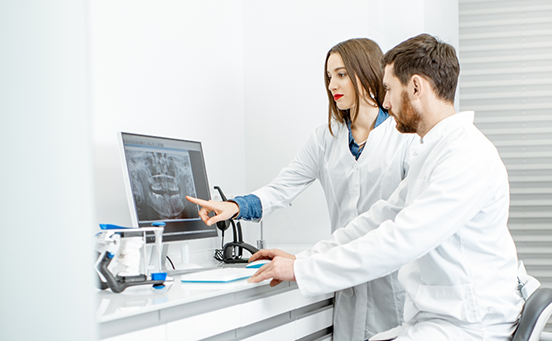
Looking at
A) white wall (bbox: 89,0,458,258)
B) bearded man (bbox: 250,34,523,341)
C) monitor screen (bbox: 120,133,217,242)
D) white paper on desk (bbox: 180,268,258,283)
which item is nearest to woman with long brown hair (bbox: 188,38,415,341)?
monitor screen (bbox: 120,133,217,242)

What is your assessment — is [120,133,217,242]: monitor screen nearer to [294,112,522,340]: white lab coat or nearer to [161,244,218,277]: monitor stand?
[161,244,218,277]: monitor stand

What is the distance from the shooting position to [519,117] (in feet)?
8.90

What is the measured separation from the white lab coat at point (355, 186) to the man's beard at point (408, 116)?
39 cm

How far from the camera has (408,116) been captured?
1.51m

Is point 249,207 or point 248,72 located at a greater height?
point 248,72

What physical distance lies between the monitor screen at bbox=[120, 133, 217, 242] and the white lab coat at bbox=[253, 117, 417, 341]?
0.97 feet

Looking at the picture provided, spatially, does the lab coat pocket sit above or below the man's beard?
below

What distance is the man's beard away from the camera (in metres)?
1.50

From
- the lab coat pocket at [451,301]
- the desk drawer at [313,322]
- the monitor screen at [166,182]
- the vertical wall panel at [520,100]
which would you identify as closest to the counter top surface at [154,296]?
the desk drawer at [313,322]

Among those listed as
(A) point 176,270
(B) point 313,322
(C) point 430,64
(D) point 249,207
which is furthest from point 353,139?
(A) point 176,270

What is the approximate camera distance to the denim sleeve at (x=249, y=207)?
1991 mm

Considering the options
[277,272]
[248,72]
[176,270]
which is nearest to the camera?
[277,272]

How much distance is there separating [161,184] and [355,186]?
77 cm

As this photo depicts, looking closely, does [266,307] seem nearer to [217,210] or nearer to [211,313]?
[211,313]
